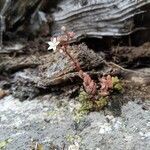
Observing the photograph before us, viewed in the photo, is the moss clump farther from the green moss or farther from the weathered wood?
the weathered wood

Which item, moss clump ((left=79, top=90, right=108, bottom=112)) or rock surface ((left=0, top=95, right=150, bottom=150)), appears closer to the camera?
rock surface ((left=0, top=95, right=150, bottom=150))

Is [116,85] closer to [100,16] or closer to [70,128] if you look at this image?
[70,128]

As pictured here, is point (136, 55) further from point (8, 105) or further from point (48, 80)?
point (8, 105)

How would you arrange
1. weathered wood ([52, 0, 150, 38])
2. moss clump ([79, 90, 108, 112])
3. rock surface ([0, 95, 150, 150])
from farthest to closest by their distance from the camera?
weathered wood ([52, 0, 150, 38]) → moss clump ([79, 90, 108, 112]) → rock surface ([0, 95, 150, 150])

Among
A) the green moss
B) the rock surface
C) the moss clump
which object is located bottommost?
the rock surface

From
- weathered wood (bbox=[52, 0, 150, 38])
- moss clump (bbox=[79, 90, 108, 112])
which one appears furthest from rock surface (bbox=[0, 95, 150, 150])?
weathered wood (bbox=[52, 0, 150, 38])

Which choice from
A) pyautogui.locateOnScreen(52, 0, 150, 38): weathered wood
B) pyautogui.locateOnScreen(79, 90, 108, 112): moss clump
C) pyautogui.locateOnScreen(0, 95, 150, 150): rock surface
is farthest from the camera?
pyautogui.locateOnScreen(52, 0, 150, 38): weathered wood

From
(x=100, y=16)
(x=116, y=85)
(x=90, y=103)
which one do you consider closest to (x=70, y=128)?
(x=90, y=103)

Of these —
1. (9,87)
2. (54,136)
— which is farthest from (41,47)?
(54,136)

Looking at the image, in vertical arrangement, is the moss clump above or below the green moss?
below
